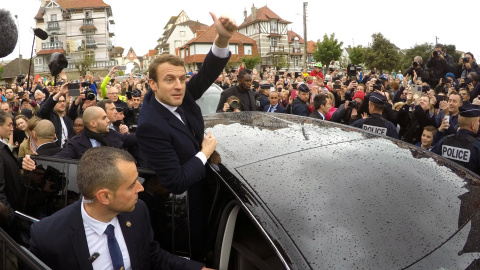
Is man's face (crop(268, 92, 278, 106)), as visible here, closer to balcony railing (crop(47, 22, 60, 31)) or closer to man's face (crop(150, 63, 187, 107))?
man's face (crop(150, 63, 187, 107))

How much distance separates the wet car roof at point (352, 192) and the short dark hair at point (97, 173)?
56 cm

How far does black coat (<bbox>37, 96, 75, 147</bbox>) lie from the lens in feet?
20.1

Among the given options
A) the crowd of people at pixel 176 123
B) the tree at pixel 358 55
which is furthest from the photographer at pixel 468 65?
the tree at pixel 358 55

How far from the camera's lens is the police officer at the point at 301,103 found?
7.01m

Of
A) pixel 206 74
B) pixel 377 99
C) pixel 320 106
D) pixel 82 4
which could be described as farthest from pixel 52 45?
pixel 206 74

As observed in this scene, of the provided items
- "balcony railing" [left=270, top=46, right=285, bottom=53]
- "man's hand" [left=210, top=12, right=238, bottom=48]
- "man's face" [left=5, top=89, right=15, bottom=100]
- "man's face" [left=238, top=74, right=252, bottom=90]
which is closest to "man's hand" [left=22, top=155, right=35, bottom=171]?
"man's hand" [left=210, top=12, right=238, bottom=48]

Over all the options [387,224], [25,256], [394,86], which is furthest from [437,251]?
[394,86]

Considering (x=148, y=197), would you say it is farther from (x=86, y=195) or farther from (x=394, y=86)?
(x=394, y=86)

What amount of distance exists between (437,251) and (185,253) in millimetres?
1280

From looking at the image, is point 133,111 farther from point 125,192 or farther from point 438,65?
point 438,65

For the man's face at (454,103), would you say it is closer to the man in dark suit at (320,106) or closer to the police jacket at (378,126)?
the police jacket at (378,126)

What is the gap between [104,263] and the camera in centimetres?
202

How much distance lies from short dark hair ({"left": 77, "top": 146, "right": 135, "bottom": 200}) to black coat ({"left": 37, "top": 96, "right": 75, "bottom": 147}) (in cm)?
463

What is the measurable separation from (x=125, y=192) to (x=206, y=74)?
3.31 feet
